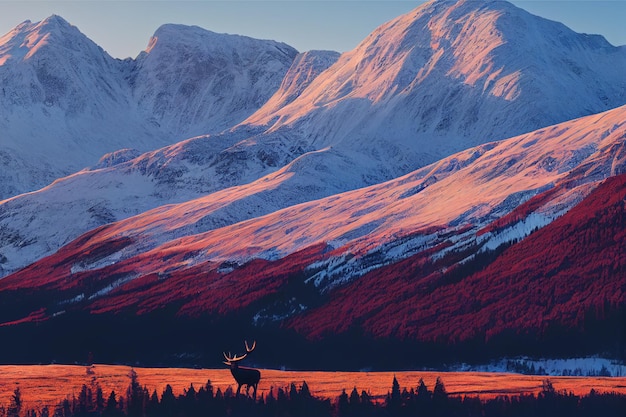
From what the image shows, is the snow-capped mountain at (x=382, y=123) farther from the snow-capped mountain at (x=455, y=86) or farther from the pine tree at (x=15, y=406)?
the pine tree at (x=15, y=406)

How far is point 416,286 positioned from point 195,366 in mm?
18452

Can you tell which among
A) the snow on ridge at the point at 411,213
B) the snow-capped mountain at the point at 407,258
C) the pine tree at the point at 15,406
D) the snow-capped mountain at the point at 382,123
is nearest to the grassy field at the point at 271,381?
the pine tree at the point at 15,406

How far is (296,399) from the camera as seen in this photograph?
67500 mm

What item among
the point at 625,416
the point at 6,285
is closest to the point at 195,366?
the point at 625,416

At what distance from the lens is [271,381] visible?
74.7 metres

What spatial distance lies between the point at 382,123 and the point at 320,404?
10728cm

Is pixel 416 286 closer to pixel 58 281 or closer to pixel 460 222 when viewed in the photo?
pixel 460 222

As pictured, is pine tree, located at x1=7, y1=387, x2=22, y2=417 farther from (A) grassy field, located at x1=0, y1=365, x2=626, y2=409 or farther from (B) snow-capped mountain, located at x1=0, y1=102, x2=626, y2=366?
(B) snow-capped mountain, located at x1=0, y1=102, x2=626, y2=366

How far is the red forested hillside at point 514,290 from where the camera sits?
75.3 m

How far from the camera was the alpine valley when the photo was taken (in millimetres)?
79562

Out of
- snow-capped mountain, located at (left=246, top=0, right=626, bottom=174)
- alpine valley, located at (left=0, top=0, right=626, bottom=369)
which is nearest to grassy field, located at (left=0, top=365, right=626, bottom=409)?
alpine valley, located at (left=0, top=0, right=626, bottom=369)

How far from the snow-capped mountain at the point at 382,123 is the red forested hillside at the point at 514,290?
51.0 m

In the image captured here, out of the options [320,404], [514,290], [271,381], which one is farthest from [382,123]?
[320,404]

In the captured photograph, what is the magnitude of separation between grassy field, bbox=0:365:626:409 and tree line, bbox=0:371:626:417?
1240 mm
